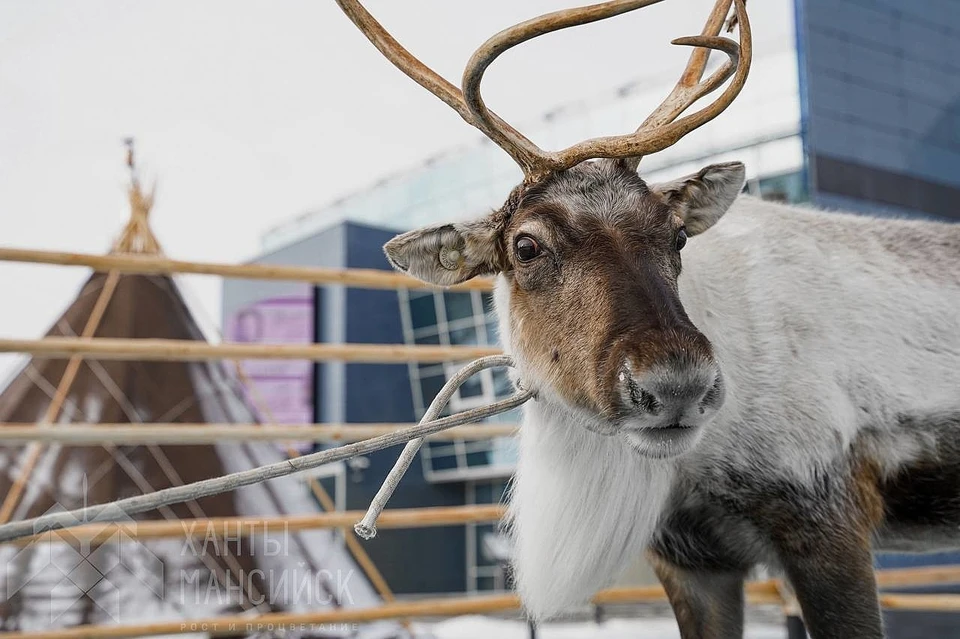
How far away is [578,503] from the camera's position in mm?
1711

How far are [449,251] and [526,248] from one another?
0.18 metres

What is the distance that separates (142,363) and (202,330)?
1.33 ft

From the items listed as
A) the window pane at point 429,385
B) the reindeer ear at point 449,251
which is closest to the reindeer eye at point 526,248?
the reindeer ear at point 449,251

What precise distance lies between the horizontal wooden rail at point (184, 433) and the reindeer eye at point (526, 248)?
71cm

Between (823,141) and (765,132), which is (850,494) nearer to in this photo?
(823,141)

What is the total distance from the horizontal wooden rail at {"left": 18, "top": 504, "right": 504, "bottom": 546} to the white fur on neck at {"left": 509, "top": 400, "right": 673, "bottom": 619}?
30.7 inches

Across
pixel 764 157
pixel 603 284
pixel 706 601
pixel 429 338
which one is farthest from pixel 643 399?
pixel 429 338

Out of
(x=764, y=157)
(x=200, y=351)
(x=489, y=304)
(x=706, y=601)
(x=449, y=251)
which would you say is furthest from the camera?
(x=764, y=157)

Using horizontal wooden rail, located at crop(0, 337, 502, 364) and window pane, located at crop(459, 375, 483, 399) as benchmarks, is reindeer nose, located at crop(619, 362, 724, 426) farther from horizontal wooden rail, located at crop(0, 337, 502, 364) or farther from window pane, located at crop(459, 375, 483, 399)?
window pane, located at crop(459, 375, 483, 399)

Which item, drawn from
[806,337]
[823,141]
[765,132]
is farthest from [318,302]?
[806,337]

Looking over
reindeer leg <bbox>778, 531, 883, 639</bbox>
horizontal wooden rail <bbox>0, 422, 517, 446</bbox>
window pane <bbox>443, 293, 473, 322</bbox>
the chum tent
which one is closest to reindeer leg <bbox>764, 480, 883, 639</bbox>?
reindeer leg <bbox>778, 531, 883, 639</bbox>

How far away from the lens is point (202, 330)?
4.18m

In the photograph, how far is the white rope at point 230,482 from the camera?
1148mm

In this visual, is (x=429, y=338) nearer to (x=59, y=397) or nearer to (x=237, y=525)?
(x=59, y=397)
